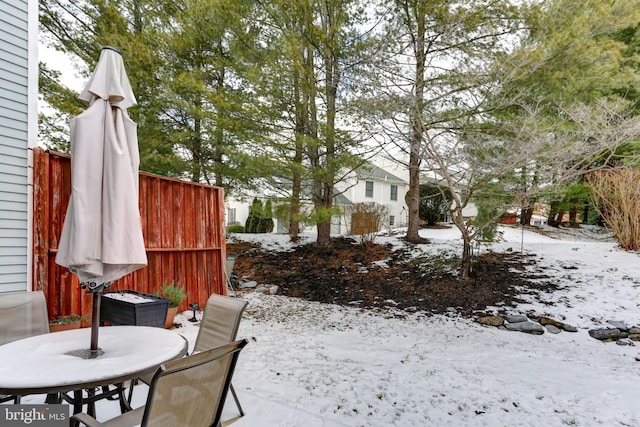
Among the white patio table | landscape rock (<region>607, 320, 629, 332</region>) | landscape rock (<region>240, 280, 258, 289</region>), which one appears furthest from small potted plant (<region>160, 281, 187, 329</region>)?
landscape rock (<region>607, 320, 629, 332</region>)

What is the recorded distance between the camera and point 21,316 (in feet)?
8.87

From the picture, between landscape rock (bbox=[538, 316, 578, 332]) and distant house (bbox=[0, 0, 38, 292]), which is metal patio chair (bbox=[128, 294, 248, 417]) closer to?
distant house (bbox=[0, 0, 38, 292])

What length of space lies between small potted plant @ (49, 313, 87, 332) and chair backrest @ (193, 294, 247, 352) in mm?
1631

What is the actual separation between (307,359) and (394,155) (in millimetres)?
6521

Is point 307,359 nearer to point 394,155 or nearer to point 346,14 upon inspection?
point 394,155

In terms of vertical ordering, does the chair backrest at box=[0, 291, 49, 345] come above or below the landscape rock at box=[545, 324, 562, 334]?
above

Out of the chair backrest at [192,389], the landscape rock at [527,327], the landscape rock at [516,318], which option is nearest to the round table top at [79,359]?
the chair backrest at [192,389]

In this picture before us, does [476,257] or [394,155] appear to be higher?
[394,155]

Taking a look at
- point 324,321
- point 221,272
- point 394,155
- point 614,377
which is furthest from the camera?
point 394,155

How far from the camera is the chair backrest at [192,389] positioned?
58.2 inches

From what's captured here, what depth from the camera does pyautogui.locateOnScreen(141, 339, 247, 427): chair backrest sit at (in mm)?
1479

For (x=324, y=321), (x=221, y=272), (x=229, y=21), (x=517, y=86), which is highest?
(x=229, y=21)

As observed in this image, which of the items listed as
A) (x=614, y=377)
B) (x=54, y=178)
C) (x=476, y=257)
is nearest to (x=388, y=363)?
(x=614, y=377)

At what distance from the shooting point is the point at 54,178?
3824mm
